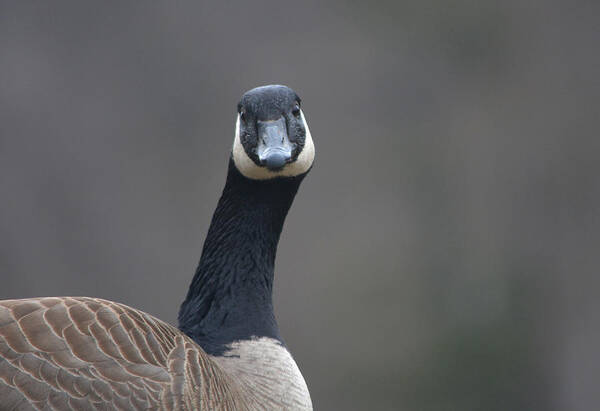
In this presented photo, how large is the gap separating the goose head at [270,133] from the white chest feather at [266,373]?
67 cm

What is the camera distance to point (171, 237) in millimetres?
6898

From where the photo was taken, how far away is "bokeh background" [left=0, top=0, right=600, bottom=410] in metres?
6.84

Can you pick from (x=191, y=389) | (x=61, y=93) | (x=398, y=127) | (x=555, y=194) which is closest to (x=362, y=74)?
(x=398, y=127)

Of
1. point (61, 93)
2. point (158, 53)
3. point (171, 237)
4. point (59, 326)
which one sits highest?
→ point (158, 53)

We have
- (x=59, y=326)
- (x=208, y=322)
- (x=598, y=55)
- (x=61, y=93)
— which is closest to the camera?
(x=59, y=326)

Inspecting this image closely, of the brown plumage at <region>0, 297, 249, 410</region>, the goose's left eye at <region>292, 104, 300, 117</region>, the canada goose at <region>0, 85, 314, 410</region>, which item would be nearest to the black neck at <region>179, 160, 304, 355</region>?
the canada goose at <region>0, 85, 314, 410</region>

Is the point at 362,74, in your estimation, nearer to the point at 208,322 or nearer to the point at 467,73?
the point at 467,73

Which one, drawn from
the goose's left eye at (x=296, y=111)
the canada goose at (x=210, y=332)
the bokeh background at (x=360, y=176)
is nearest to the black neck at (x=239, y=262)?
the canada goose at (x=210, y=332)

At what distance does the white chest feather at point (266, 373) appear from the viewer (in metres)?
2.88

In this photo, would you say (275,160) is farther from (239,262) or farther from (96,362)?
(96,362)

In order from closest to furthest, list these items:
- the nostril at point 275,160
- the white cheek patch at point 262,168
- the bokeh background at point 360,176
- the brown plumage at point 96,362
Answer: the brown plumage at point 96,362 → the nostril at point 275,160 → the white cheek patch at point 262,168 → the bokeh background at point 360,176

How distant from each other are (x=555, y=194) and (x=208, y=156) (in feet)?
10.7

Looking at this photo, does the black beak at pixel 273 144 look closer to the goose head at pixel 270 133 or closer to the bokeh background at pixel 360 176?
the goose head at pixel 270 133

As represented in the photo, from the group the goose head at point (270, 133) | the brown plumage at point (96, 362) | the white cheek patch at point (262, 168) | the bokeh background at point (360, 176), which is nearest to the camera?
the brown plumage at point (96, 362)
